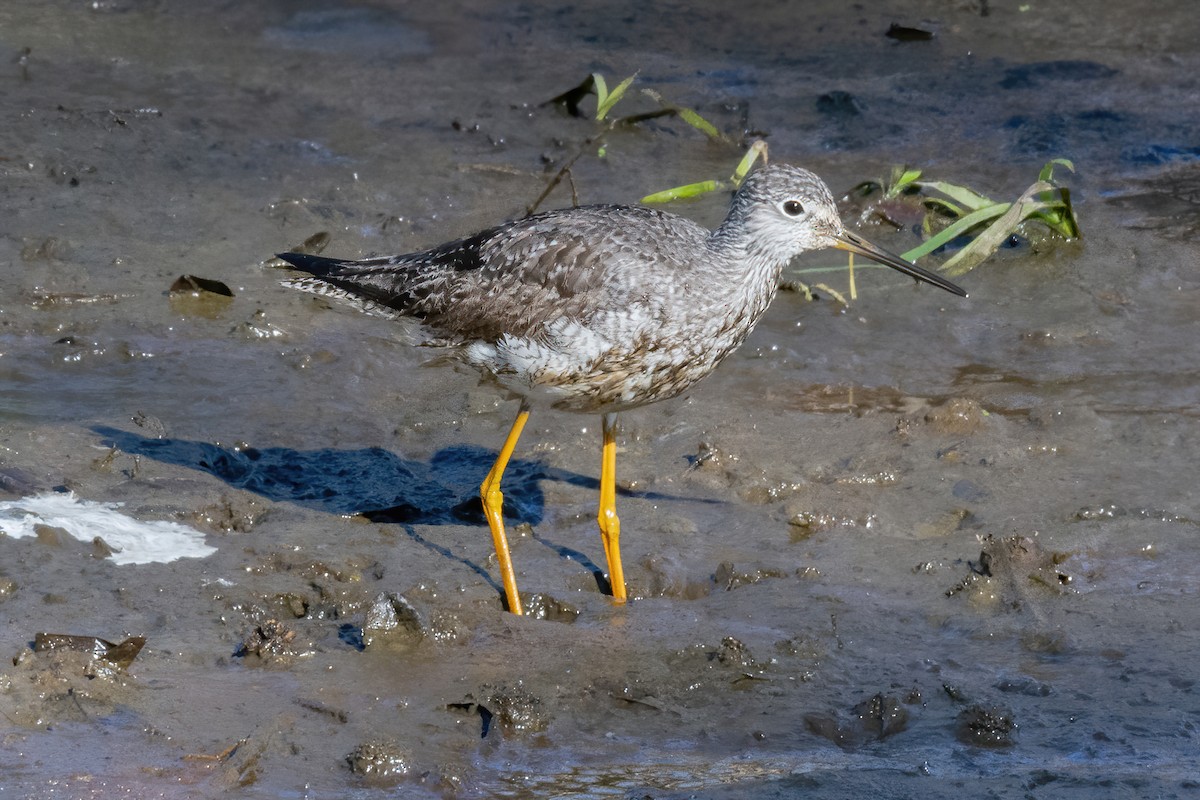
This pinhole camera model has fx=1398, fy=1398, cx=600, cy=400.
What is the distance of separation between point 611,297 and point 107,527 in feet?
8.01

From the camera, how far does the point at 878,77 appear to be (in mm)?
11734

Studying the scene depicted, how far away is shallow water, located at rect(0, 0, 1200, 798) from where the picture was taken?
5266 millimetres

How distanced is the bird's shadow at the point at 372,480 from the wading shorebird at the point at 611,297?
0.44 m

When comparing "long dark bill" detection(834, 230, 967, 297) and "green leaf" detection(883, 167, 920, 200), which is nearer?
"long dark bill" detection(834, 230, 967, 297)

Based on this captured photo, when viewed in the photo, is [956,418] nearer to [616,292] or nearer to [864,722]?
[616,292]

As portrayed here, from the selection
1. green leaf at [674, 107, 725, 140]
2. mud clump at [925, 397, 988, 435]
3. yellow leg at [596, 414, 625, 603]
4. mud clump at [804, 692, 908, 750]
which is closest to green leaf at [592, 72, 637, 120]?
green leaf at [674, 107, 725, 140]

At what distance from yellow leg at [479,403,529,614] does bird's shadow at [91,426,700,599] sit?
0.27 m

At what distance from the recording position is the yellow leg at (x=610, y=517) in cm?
629

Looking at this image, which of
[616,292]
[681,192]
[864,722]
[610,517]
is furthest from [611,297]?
[681,192]

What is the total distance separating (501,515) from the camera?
254 inches

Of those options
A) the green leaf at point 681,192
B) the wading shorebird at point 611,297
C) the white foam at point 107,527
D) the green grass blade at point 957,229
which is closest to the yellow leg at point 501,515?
the wading shorebird at point 611,297

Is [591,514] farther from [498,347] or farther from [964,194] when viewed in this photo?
[964,194]

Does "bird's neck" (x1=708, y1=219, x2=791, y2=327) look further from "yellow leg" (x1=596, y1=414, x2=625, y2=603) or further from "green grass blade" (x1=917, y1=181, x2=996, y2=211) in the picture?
"green grass blade" (x1=917, y1=181, x2=996, y2=211)

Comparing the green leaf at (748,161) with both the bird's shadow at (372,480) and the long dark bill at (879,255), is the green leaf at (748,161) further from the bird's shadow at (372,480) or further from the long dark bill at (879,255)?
the bird's shadow at (372,480)
